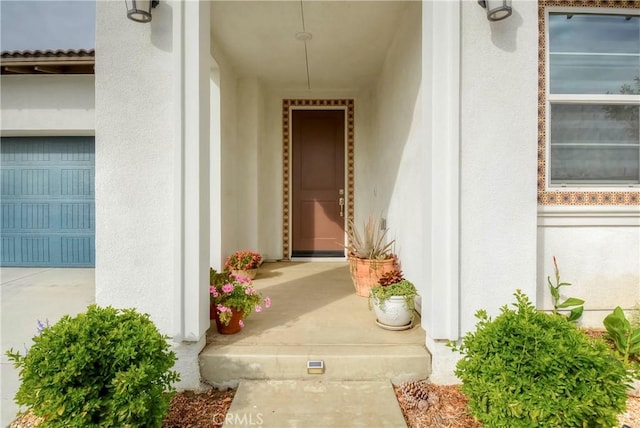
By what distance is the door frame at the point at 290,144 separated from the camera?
5.32 m

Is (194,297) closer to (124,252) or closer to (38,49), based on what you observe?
(124,252)

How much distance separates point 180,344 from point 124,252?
0.68 metres

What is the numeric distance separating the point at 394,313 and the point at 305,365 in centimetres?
75

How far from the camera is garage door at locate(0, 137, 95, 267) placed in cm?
522

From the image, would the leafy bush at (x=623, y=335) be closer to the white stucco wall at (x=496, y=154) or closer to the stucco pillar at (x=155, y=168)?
the white stucco wall at (x=496, y=154)

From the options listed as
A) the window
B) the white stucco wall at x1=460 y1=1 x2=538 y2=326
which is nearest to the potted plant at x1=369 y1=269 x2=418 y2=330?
the white stucco wall at x1=460 y1=1 x2=538 y2=326

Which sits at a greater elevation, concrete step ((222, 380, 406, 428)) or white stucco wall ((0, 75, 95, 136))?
white stucco wall ((0, 75, 95, 136))

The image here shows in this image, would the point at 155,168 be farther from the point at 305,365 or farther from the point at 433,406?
the point at 433,406

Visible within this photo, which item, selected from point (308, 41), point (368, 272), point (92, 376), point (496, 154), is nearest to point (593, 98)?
point (496, 154)

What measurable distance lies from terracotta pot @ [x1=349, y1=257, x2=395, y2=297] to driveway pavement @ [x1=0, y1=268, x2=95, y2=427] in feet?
8.63

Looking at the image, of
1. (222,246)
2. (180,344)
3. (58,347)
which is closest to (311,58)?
(222,246)

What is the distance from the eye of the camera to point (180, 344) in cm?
210

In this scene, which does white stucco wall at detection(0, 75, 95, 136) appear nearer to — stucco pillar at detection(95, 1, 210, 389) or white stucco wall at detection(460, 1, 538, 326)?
stucco pillar at detection(95, 1, 210, 389)

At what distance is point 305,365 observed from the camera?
2088 mm
